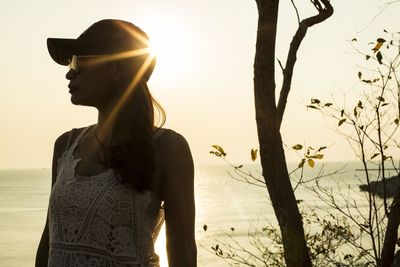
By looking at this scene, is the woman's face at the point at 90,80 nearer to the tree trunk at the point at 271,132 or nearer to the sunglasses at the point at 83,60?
the sunglasses at the point at 83,60

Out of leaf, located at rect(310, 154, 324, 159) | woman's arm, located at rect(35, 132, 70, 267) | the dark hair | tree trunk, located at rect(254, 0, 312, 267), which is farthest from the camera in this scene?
leaf, located at rect(310, 154, 324, 159)

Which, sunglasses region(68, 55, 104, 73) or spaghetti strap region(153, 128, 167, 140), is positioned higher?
sunglasses region(68, 55, 104, 73)

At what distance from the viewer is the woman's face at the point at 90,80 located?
8.14ft

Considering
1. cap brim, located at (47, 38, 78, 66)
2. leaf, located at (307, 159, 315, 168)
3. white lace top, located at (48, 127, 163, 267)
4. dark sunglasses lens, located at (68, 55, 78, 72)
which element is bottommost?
white lace top, located at (48, 127, 163, 267)

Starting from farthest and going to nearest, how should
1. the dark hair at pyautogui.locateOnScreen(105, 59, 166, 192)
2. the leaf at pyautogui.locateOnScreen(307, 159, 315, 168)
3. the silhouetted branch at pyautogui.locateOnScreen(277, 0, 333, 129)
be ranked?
the leaf at pyautogui.locateOnScreen(307, 159, 315, 168), the silhouetted branch at pyautogui.locateOnScreen(277, 0, 333, 129), the dark hair at pyautogui.locateOnScreen(105, 59, 166, 192)

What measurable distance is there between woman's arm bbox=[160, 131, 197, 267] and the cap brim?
52 cm

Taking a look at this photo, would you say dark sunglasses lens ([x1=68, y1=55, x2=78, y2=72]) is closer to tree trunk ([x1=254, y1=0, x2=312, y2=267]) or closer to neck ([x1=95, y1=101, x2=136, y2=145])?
neck ([x1=95, y1=101, x2=136, y2=145])

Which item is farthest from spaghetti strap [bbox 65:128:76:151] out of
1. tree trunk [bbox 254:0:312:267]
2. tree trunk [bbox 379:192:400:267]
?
tree trunk [bbox 379:192:400:267]

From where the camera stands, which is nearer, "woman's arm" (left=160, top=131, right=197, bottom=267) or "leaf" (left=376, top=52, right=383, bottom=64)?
"woman's arm" (left=160, top=131, right=197, bottom=267)

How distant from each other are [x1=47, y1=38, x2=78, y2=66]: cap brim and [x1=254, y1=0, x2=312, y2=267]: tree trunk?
2.29 meters

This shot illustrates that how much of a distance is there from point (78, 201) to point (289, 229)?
2.64 meters

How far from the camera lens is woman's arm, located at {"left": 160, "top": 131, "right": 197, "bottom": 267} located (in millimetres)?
2436

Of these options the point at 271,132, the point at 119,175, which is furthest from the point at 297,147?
the point at 119,175

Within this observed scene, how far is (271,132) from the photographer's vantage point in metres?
4.66
